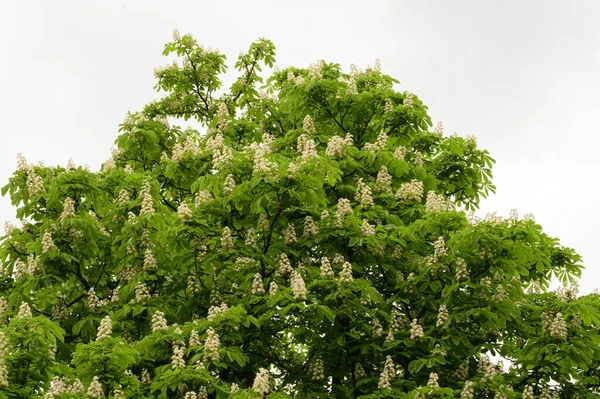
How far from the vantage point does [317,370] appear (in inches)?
565

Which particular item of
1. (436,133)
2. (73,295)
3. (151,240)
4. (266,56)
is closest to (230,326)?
(151,240)

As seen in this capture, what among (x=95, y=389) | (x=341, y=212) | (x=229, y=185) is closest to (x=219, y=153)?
(x=229, y=185)

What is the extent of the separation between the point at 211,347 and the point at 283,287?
1.66 meters

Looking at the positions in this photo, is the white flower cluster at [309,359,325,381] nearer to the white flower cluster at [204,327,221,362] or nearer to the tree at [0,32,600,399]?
Result: the tree at [0,32,600,399]

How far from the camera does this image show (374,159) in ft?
54.8

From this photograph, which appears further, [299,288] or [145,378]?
[145,378]

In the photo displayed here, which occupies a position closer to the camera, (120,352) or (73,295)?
(120,352)

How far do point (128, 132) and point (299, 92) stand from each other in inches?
138

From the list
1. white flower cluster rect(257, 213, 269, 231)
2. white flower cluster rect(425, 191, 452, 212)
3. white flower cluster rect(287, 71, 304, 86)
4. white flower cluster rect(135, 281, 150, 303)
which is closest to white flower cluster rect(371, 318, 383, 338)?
white flower cluster rect(425, 191, 452, 212)

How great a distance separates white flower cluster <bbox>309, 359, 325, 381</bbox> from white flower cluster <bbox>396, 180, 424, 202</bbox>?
3.36 m

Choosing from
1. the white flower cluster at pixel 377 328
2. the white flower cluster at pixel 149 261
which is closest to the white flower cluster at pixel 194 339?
the white flower cluster at pixel 149 261

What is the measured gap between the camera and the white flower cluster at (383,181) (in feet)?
54.4

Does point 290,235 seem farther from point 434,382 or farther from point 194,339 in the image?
point 434,382

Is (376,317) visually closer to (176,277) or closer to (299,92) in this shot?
(176,277)
